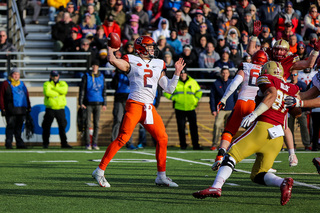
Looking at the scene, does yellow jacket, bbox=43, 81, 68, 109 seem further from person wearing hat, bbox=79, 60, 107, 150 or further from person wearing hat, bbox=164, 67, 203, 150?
person wearing hat, bbox=164, 67, 203, 150

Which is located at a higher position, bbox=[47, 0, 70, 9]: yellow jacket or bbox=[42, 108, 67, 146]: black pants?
bbox=[47, 0, 70, 9]: yellow jacket

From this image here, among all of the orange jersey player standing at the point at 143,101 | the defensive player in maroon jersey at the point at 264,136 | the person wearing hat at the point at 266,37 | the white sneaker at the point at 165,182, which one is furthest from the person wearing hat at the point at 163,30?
the defensive player in maroon jersey at the point at 264,136

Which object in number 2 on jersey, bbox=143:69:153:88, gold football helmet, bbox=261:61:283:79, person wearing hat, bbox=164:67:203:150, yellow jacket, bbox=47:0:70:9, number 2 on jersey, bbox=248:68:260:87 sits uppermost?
yellow jacket, bbox=47:0:70:9

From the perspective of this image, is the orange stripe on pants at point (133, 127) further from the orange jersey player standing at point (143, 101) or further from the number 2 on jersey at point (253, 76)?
the number 2 on jersey at point (253, 76)

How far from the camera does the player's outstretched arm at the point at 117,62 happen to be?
8.03 m

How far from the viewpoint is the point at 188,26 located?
779 inches

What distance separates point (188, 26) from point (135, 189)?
1256 cm

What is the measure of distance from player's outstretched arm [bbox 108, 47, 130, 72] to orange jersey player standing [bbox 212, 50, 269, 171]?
2057 millimetres

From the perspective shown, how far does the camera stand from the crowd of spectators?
18.0 metres

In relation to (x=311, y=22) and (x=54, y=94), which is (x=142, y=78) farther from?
(x=311, y=22)

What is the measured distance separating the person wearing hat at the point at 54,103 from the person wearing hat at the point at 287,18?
7639 millimetres

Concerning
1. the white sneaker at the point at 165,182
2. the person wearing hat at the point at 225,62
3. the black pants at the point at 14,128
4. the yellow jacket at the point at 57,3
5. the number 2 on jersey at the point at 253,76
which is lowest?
the black pants at the point at 14,128

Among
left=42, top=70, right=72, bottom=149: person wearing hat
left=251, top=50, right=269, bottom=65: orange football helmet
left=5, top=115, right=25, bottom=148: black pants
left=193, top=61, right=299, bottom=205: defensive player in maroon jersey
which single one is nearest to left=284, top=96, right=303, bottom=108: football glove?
left=193, top=61, right=299, bottom=205: defensive player in maroon jersey

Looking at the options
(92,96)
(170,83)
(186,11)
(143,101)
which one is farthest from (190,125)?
(143,101)
